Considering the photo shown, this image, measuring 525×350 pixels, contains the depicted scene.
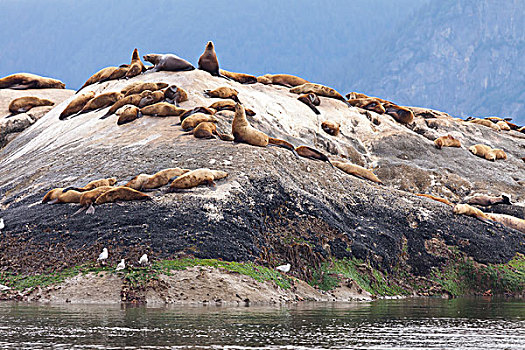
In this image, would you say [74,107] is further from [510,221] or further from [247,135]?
[510,221]

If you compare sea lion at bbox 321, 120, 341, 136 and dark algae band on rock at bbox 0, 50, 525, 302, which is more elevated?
sea lion at bbox 321, 120, 341, 136

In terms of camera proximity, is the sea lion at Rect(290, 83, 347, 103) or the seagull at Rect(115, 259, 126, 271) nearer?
the seagull at Rect(115, 259, 126, 271)

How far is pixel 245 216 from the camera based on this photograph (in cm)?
2273

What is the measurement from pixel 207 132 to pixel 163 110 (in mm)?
4585

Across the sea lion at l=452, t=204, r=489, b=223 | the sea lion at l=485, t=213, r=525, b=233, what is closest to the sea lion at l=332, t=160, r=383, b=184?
the sea lion at l=452, t=204, r=489, b=223

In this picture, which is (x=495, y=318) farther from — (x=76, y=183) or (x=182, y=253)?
(x=76, y=183)

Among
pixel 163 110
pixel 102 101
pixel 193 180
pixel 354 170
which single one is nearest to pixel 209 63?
pixel 102 101

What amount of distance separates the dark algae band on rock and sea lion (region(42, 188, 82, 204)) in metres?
0.30

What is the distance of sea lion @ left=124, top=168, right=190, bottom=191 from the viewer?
23.9 m

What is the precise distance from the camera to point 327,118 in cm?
4122

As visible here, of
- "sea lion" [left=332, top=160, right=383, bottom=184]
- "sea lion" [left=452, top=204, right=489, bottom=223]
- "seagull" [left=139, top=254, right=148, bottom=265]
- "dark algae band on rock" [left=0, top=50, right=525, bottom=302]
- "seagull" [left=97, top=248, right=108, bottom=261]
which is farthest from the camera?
"sea lion" [left=332, top=160, right=383, bottom=184]

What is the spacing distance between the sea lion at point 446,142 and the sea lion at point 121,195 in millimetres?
23482

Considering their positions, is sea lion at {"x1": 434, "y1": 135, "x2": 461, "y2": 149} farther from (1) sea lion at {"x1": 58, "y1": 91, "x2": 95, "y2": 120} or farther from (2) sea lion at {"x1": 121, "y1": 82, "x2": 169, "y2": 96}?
(1) sea lion at {"x1": 58, "y1": 91, "x2": 95, "y2": 120}

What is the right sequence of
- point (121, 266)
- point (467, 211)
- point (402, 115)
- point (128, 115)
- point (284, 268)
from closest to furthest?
point (121, 266) < point (284, 268) < point (467, 211) < point (128, 115) < point (402, 115)
